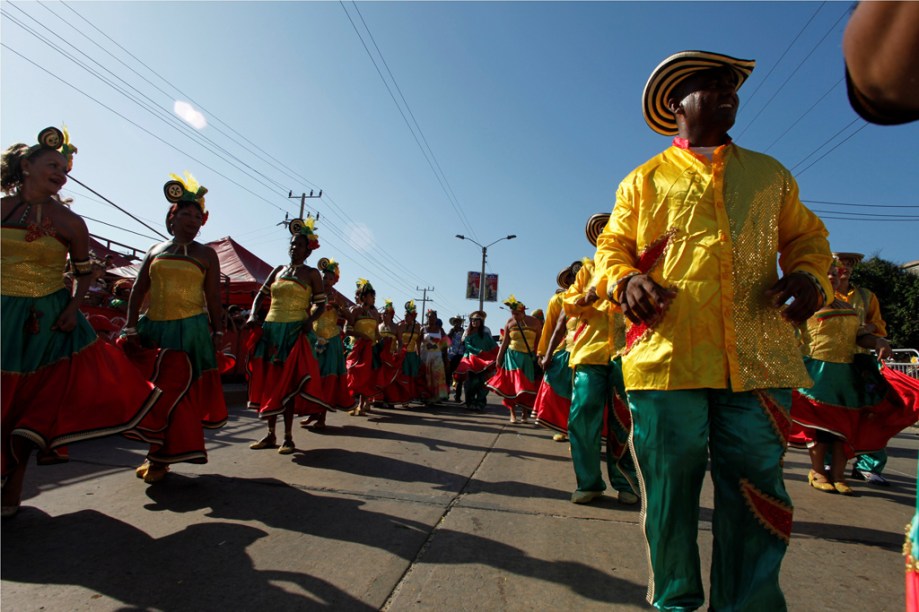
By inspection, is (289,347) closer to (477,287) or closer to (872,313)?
(872,313)

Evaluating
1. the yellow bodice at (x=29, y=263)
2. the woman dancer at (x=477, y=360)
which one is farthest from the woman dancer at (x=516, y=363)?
the yellow bodice at (x=29, y=263)

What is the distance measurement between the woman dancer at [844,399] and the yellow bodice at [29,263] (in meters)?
5.60

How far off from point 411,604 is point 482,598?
0.97ft

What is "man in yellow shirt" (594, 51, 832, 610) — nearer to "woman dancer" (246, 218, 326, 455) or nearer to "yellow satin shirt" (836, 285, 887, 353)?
"yellow satin shirt" (836, 285, 887, 353)

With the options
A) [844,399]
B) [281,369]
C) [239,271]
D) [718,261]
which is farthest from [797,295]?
[239,271]

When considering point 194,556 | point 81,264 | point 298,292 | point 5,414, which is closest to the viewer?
point 194,556

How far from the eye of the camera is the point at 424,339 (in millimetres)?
12180

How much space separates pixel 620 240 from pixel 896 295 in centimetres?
3575

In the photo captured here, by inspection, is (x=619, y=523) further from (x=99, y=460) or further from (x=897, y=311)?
(x=897, y=311)

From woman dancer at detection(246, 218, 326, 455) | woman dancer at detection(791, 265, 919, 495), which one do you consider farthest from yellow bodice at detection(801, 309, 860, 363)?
woman dancer at detection(246, 218, 326, 455)

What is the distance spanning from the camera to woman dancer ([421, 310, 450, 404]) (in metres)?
11.7

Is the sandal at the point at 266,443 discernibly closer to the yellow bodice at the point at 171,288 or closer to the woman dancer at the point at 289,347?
the woman dancer at the point at 289,347

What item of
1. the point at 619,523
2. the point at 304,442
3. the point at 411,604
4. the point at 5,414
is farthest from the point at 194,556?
the point at 304,442

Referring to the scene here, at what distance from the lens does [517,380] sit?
782cm
